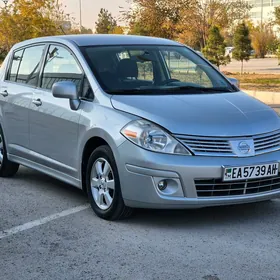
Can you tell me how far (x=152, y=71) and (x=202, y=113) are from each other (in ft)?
3.95

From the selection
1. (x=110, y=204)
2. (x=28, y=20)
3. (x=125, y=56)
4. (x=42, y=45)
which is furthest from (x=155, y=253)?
(x=28, y=20)

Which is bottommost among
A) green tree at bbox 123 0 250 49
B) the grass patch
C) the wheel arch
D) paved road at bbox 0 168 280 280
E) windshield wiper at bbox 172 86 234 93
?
the grass patch

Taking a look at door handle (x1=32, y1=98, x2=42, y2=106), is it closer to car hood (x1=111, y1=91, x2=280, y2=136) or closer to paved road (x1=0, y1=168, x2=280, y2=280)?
paved road (x1=0, y1=168, x2=280, y2=280)

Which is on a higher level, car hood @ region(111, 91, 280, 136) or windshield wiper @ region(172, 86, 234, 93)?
windshield wiper @ region(172, 86, 234, 93)

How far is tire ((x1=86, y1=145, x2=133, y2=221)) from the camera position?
5176 millimetres

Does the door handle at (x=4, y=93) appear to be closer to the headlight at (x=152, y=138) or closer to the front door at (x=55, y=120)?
the front door at (x=55, y=120)

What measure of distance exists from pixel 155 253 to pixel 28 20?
32039 mm

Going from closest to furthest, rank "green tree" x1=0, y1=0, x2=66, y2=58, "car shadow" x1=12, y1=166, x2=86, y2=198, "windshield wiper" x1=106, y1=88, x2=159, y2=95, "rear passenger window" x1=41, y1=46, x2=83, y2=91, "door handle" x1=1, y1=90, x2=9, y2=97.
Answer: "windshield wiper" x1=106, y1=88, x2=159, y2=95 → "rear passenger window" x1=41, y1=46, x2=83, y2=91 → "car shadow" x1=12, y1=166, x2=86, y2=198 → "door handle" x1=1, y1=90, x2=9, y2=97 → "green tree" x1=0, y1=0, x2=66, y2=58

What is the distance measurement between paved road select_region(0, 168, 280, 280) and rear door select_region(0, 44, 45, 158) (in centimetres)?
91

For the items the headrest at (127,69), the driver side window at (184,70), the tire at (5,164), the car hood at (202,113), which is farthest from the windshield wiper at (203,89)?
the tire at (5,164)

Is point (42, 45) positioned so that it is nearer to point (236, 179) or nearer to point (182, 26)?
point (236, 179)

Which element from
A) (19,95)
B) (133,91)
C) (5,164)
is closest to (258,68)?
(5,164)

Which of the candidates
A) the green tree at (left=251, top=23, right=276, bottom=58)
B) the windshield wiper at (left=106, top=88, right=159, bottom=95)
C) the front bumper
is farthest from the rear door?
the green tree at (left=251, top=23, right=276, bottom=58)

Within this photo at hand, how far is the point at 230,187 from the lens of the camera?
16.4 feet
